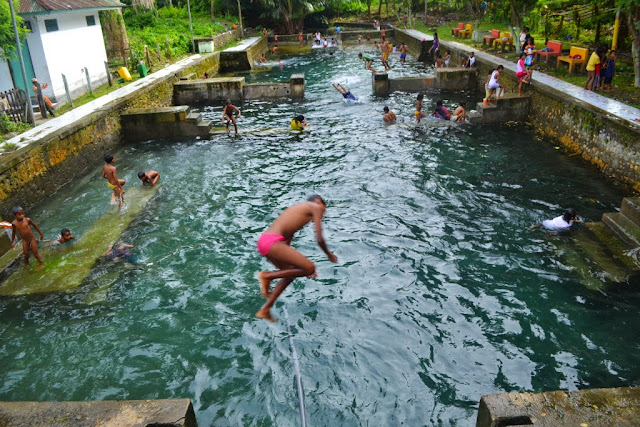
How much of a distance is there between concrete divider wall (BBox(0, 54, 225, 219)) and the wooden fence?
0.87m

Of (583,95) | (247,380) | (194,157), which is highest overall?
(583,95)

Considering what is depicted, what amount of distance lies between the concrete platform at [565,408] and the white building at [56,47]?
1988 centimetres

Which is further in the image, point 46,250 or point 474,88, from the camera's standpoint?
point 474,88

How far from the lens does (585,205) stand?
11.9 metres

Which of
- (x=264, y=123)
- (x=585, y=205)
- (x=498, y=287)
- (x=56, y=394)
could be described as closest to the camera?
(x=56, y=394)

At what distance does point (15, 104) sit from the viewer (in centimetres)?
1596

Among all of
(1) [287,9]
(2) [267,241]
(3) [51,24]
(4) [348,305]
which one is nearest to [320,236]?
(2) [267,241]

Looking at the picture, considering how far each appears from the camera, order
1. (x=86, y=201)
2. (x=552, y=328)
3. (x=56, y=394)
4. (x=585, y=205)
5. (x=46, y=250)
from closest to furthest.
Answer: (x=56, y=394) → (x=552, y=328) → (x=46, y=250) → (x=585, y=205) → (x=86, y=201)

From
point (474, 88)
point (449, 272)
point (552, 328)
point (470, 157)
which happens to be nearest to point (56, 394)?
point (449, 272)

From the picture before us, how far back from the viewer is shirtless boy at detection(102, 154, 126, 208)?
1238 centimetres

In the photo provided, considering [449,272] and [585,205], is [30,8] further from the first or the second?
[585,205]

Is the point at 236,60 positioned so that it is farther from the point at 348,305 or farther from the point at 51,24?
the point at 348,305

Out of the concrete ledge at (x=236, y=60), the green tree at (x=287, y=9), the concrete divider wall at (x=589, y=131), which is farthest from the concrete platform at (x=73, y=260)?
the green tree at (x=287, y=9)

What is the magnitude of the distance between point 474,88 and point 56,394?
23.3m
